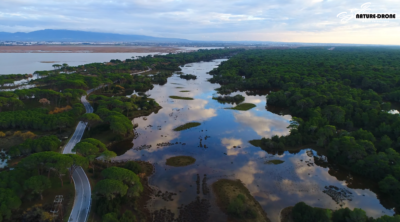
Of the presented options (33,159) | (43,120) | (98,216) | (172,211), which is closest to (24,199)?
(33,159)

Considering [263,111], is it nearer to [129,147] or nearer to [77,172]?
[129,147]

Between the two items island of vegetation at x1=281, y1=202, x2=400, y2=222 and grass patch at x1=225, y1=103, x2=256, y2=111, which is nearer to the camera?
island of vegetation at x1=281, y1=202, x2=400, y2=222

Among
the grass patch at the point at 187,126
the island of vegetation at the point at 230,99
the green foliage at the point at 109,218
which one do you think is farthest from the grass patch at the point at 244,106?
the green foliage at the point at 109,218

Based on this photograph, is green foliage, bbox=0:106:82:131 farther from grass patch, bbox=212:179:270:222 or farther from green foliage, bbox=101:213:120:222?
grass patch, bbox=212:179:270:222

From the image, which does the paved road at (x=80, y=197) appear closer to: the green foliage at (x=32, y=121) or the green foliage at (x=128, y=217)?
the green foliage at (x=128, y=217)

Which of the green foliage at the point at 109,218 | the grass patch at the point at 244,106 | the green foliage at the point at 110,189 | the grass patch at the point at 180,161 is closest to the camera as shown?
the green foliage at the point at 109,218

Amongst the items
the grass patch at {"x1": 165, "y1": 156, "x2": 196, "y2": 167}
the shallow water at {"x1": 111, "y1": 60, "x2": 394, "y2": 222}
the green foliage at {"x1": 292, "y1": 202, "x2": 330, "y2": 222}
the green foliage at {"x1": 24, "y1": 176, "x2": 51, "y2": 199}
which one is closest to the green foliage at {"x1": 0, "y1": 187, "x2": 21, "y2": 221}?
the green foliage at {"x1": 24, "y1": 176, "x2": 51, "y2": 199}
